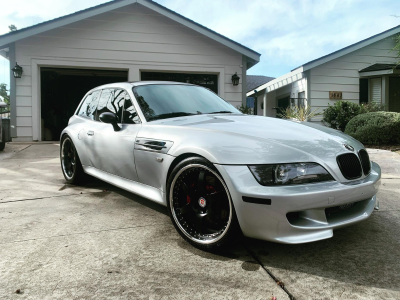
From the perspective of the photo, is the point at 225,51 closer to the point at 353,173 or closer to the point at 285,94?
the point at 285,94

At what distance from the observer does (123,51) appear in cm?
1109

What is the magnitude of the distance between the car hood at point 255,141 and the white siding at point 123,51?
9001 mm

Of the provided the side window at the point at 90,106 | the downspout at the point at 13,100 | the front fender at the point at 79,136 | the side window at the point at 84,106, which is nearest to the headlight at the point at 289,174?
the front fender at the point at 79,136

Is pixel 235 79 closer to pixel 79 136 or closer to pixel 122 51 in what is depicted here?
pixel 122 51

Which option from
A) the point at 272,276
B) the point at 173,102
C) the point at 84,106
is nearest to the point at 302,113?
the point at 84,106

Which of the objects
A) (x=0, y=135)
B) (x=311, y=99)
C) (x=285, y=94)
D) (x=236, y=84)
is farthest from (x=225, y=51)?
(x=0, y=135)

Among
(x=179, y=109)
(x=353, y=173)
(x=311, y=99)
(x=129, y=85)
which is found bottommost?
(x=353, y=173)

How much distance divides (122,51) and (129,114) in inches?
333

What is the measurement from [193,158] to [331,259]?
118 cm

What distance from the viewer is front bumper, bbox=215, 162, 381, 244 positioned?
2.04 metres

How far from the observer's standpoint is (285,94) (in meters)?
16.3

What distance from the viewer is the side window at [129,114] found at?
327 centimetres

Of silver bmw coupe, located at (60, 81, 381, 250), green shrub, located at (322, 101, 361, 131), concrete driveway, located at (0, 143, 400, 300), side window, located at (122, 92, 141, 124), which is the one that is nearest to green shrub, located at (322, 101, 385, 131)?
green shrub, located at (322, 101, 361, 131)

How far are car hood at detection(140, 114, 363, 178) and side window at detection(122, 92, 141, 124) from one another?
46cm
